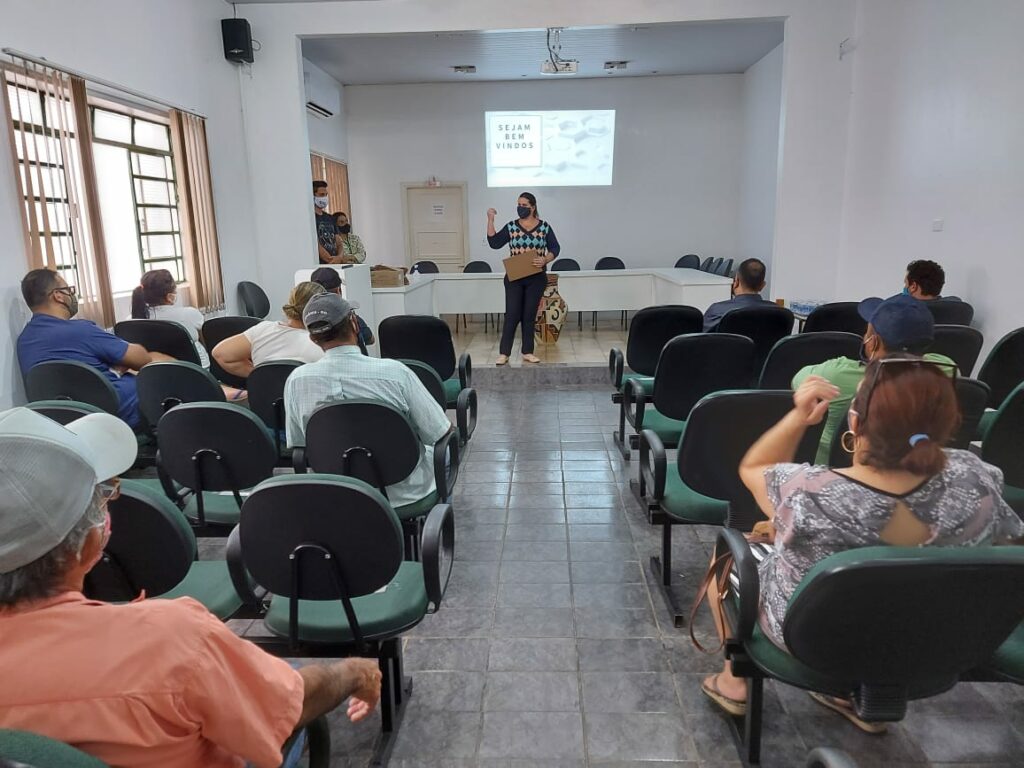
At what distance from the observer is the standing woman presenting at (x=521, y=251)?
5.78 metres

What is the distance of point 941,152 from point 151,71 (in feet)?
19.0

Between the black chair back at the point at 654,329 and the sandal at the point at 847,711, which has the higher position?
the black chair back at the point at 654,329

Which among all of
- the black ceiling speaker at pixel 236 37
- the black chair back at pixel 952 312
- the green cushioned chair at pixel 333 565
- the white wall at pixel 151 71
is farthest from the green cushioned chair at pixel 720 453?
the black ceiling speaker at pixel 236 37

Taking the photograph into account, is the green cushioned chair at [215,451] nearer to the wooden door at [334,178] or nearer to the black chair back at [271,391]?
the black chair back at [271,391]

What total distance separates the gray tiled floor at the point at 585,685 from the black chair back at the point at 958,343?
1.57 metres

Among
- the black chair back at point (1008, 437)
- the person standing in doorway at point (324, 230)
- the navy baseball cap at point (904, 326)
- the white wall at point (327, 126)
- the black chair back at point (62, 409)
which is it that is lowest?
the black chair back at point (1008, 437)

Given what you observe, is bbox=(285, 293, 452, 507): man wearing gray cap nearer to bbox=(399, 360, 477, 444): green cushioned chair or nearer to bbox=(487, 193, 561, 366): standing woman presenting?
bbox=(399, 360, 477, 444): green cushioned chair

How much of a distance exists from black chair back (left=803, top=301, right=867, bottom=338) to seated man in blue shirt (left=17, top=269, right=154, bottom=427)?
3.81m

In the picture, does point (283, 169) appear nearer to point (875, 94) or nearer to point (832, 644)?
point (875, 94)

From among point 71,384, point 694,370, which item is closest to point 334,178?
point 71,384

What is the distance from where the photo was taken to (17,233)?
3719mm

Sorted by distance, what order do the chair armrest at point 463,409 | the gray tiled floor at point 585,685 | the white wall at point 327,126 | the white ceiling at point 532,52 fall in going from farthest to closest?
the white wall at point 327,126, the white ceiling at point 532,52, the chair armrest at point 463,409, the gray tiled floor at point 585,685

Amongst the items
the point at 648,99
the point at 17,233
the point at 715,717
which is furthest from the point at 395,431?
the point at 648,99

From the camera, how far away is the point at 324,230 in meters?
7.11
